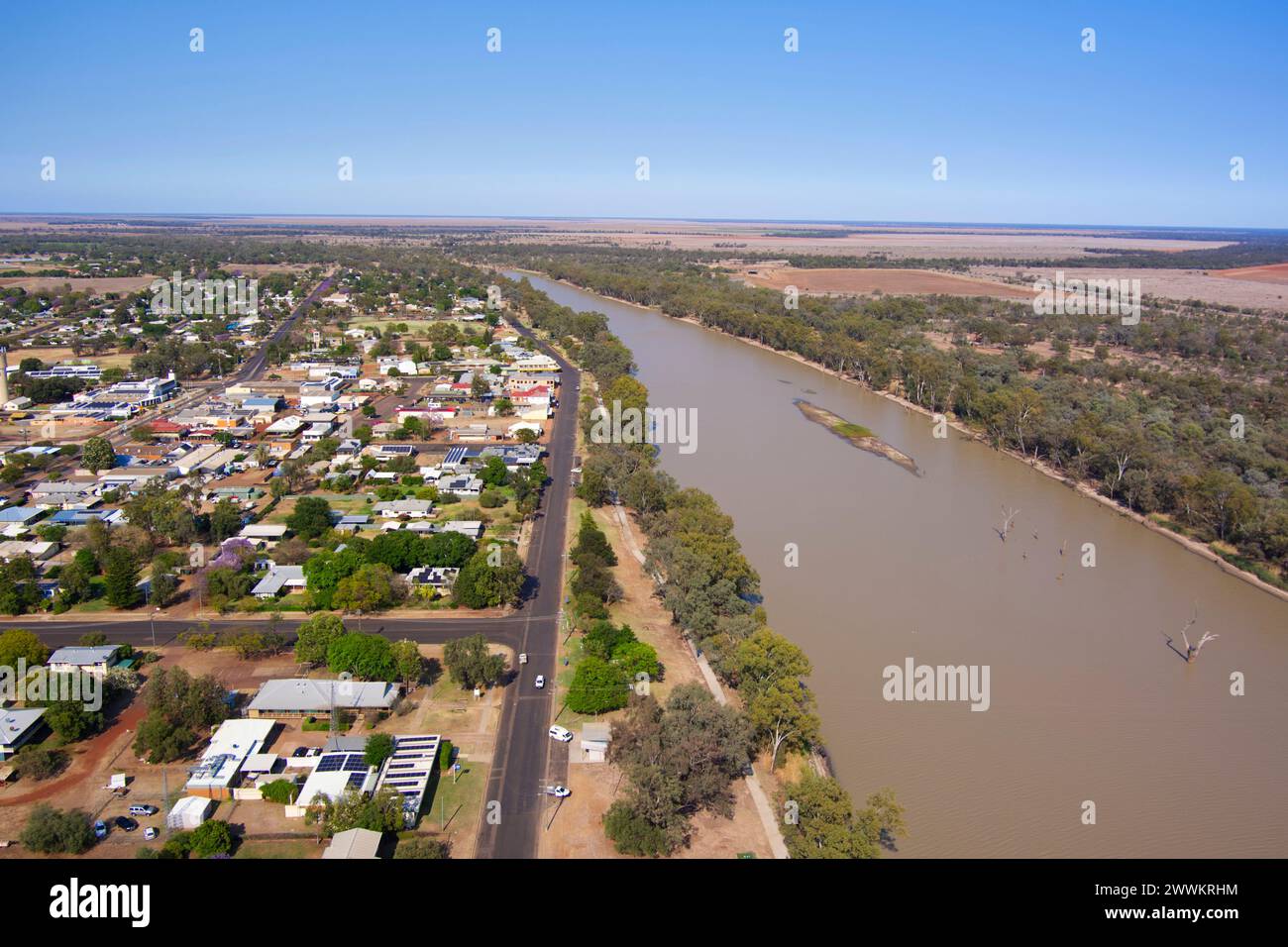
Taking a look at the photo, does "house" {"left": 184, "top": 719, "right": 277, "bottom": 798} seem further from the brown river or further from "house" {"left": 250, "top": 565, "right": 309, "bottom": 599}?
the brown river

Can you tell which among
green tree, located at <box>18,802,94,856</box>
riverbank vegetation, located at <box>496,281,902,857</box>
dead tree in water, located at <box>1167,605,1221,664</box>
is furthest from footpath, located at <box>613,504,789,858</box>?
dead tree in water, located at <box>1167,605,1221,664</box>

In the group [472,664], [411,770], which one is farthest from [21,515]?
[411,770]

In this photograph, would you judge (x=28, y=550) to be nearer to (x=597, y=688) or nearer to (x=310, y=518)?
(x=310, y=518)

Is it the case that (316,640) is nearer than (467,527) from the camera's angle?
Yes

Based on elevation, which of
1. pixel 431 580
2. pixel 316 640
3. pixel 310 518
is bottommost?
pixel 316 640
